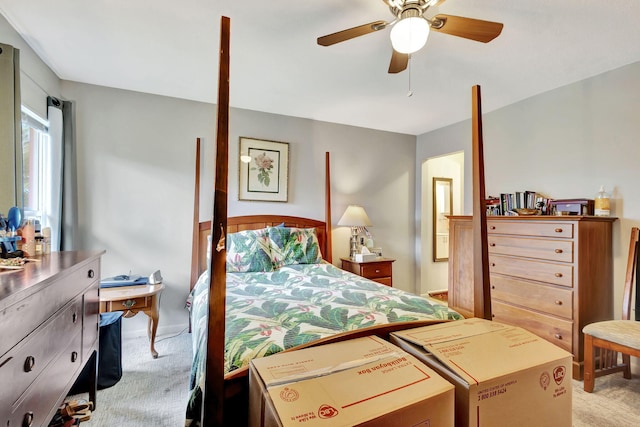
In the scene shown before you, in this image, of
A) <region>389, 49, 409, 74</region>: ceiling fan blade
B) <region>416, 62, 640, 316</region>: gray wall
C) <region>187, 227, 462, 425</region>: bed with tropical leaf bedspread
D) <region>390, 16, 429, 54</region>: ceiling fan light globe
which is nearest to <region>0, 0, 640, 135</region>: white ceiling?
<region>416, 62, 640, 316</region>: gray wall

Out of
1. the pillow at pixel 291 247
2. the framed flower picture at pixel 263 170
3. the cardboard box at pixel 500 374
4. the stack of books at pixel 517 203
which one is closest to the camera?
the cardboard box at pixel 500 374

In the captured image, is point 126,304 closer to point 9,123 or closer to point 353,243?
point 9,123

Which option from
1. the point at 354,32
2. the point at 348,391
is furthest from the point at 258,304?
the point at 354,32

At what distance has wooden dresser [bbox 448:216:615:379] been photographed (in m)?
2.29

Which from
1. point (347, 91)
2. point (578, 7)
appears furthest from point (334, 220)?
point (578, 7)

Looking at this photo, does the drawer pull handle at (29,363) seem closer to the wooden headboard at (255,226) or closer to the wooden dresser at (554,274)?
the wooden headboard at (255,226)

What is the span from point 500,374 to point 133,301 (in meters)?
2.45

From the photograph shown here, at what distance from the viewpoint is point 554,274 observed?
2.41 meters

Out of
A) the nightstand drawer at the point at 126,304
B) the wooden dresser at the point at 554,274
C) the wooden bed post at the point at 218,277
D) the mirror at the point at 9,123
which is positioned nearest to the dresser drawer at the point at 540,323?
the wooden dresser at the point at 554,274

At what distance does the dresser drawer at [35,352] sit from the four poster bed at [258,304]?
537 millimetres

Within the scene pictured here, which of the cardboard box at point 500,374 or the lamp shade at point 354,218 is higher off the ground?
the lamp shade at point 354,218

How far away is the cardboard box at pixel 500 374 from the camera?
35.4 inches

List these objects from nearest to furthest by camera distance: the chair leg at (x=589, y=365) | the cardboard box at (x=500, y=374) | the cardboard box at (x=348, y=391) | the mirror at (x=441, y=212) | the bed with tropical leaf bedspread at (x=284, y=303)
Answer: the cardboard box at (x=348, y=391), the cardboard box at (x=500, y=374), the bed with tropical leaf bedspread at (x=284, y=303), the chair leg at (x=589, y=365), the mirror at (x=441, y=212)

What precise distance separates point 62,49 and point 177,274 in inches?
81.7
